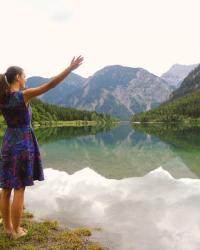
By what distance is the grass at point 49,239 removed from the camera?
10430mm

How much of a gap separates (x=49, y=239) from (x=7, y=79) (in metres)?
4.71

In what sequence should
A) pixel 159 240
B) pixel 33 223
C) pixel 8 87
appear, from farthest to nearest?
pixel 33 223
pixel 159 240
pixel 8 87

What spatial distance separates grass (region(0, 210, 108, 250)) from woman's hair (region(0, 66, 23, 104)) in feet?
12.6

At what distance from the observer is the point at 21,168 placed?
34.0 ft

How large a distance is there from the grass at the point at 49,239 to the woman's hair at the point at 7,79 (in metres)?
3.85

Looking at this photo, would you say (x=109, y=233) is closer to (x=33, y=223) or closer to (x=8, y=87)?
(x=33, y=223)

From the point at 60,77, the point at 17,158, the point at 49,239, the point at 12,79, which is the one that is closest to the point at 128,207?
the point at 49,239

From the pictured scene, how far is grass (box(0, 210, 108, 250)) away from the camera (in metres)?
10.4

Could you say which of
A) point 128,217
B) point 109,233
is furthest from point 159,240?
point 128,217

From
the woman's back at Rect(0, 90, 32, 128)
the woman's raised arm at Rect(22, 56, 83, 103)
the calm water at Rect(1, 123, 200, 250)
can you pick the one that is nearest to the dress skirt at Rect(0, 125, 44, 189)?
the woman's back at Rect(0, 90, 32, 128)

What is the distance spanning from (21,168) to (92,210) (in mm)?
5379

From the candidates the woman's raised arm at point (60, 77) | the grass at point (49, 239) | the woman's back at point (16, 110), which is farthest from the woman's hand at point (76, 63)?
the grass at point (49, 239)

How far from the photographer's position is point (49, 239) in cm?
1121

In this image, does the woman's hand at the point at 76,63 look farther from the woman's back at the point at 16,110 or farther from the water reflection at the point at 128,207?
the water reflection at the point at 128,207
